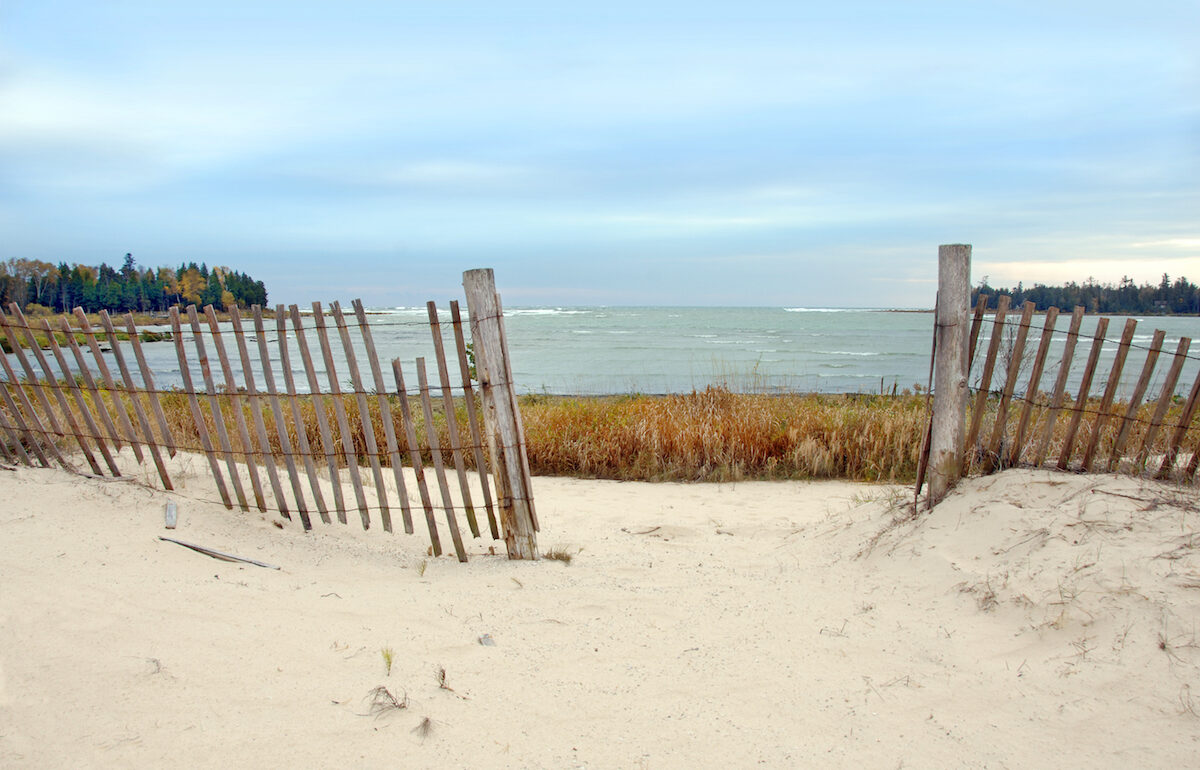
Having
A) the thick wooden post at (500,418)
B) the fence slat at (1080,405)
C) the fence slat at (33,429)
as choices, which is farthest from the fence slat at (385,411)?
the fence slat at (1080,405)

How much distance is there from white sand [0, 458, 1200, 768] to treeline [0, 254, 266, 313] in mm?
72109

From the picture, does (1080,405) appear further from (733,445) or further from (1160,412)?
(733,445)

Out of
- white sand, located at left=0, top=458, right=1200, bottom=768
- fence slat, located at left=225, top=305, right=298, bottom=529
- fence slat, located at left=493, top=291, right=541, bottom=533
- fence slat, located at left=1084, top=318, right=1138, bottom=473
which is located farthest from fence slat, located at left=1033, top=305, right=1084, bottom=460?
fence slat, located at left=225, top=305, right=298, bottom=529

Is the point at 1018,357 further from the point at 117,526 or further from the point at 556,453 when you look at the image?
the point at 117,526

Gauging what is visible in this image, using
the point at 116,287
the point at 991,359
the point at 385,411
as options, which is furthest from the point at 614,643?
the point at 116,287

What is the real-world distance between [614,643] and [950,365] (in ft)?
9.20

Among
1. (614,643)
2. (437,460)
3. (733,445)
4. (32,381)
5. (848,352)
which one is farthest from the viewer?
(848,352)

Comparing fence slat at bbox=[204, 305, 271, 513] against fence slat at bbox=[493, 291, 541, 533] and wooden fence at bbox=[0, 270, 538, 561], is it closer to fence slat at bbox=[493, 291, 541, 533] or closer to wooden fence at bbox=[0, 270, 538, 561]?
wooden fence at bbox=[0, 270, 538, 561]

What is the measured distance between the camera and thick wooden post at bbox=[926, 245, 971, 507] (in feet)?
14.9

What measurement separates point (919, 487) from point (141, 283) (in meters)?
97.1

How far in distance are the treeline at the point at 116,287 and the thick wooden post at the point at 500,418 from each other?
2852 inches

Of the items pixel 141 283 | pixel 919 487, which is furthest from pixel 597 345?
pixel 141 283

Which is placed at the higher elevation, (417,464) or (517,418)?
(517,418)

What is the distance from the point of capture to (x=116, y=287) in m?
78.9
